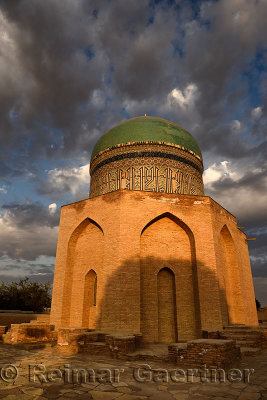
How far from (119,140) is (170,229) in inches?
190

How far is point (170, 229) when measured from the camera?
921 cm

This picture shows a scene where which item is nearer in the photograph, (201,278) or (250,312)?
(201,278)

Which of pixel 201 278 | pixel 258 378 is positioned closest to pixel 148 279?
pixel 201 278

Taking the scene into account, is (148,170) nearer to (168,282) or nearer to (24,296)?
(168,282)

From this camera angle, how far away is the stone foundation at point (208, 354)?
4.36 metres

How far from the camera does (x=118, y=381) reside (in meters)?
3.73

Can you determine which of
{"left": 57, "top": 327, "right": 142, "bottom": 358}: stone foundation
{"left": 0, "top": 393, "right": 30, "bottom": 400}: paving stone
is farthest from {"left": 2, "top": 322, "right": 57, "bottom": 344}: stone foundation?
{"left": 0, "top": 393, "right": 30, "bottom": 400}: paving stone

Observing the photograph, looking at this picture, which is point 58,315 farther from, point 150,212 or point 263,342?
point 263,342

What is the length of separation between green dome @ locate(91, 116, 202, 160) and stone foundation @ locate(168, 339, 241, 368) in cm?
840

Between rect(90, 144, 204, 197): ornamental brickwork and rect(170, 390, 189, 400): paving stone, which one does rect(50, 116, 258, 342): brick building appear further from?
rect(170, 390, 189, 400): paving stone

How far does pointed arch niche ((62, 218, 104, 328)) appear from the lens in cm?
893

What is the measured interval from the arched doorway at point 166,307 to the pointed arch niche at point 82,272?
197 cm

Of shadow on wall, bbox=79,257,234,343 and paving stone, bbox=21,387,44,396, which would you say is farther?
shadow on wall, bbox=79,257,234,343

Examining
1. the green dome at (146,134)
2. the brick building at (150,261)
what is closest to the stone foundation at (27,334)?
the brick building at (150,261)
